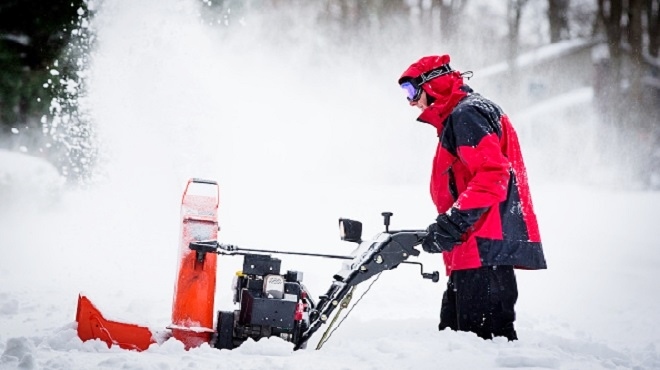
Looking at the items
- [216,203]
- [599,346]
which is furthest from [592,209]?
[216,203]

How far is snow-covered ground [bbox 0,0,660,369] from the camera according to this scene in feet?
8.37

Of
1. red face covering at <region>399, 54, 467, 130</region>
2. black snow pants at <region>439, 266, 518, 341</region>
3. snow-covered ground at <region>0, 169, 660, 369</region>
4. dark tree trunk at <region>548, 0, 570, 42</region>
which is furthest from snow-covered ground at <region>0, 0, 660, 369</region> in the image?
dark tree trunk at <region>548, 0, 570, 42</region>

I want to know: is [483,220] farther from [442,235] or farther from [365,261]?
[365,261]

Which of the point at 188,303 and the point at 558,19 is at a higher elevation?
the point at 558,19

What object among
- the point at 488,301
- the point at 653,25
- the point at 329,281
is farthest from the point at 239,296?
the point at 653,25

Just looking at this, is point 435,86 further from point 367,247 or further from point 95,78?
point 95,78

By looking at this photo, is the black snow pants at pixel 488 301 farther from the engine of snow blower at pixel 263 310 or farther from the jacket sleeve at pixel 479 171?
the engine of snow blower at pixel 263 310

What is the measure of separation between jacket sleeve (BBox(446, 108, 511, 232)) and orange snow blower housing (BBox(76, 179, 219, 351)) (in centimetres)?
119

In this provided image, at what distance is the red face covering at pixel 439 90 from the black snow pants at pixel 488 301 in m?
0.77

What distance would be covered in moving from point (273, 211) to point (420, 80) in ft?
23.2

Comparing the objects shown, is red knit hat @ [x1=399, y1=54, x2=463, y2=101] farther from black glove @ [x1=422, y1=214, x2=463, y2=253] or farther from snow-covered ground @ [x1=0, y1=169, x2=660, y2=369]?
snow-covered ground @ [x1=0, y1=169, x2=660, y2=369]

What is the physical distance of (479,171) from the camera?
2.57 meters

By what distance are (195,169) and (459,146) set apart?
332 inches

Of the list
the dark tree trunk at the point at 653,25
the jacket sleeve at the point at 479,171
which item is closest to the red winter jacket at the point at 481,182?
the jacket sleeve at the point at 479,171
